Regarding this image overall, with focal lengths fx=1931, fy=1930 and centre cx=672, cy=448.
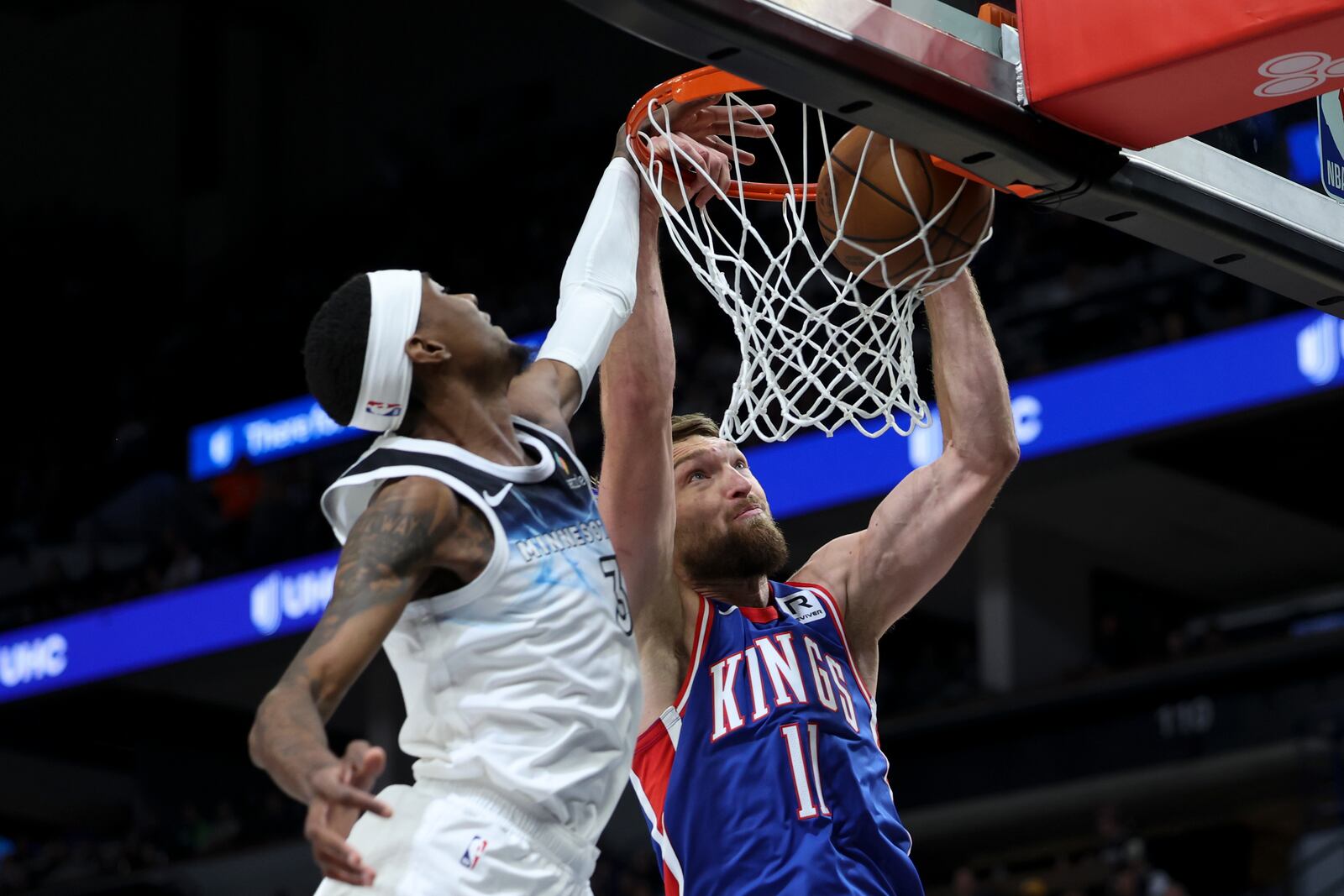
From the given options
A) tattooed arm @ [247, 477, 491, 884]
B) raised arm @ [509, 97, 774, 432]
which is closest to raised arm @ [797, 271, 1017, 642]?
raised arm @ [509, 97, 774, 432]

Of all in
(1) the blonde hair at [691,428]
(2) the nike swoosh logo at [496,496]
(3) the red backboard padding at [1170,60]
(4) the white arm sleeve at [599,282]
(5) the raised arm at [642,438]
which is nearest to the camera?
(2) the nike swoosh logo at [496,496]

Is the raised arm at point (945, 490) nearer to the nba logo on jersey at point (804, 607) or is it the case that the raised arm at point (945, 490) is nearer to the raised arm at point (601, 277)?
the nba logo on jersey at point (804, 607)

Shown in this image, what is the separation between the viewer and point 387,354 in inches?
115

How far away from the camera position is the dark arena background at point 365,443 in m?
11.6

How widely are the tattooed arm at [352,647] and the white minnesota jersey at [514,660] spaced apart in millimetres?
56

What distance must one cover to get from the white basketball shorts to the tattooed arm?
241 millimetres

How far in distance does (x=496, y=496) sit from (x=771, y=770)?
1308 millimetres

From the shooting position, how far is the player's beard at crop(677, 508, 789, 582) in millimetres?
4262

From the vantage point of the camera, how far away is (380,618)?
8.86ft

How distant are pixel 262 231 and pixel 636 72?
4.55 meters

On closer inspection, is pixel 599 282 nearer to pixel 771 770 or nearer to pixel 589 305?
pixel 589 305

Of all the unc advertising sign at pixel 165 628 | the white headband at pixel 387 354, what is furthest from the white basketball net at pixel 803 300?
the unc advertising sign at pixel 165 628

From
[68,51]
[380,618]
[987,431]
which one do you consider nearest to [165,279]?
[68,51]

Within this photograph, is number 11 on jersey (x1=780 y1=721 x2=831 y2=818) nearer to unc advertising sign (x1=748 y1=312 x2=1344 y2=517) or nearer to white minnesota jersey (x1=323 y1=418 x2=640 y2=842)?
white minnesota jersey (x1=323 y1=418 x2=640 y2=842)
